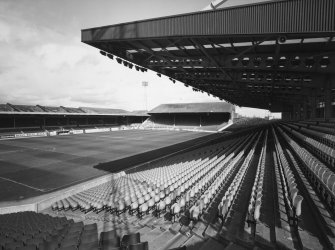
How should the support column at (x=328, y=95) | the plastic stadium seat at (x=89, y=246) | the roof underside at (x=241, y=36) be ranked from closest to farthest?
the plastic stadium seat at (x=89, y=246) → the roof underside at (x=241, y=36) → the support column at (x=328, y=95)

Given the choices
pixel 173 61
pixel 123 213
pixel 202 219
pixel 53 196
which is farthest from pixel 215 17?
pixel 53 196

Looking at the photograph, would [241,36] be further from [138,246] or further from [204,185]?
[138,246]

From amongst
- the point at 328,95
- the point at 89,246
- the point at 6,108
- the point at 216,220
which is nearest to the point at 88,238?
the point at 89,246

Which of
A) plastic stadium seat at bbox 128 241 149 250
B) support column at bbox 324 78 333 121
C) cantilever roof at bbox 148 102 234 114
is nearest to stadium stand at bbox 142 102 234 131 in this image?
cantilever roof at bbox 148 102 234 114

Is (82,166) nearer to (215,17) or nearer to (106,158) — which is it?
(106,158)

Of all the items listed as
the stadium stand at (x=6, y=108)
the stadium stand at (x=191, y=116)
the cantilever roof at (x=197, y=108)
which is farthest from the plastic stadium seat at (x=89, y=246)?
the cantilever roof at (x=197, y=108)

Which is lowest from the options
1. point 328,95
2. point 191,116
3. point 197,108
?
point 191,116

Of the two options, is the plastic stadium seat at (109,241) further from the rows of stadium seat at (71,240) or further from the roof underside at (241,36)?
the roof underside at (241,36)

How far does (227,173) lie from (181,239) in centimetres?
525

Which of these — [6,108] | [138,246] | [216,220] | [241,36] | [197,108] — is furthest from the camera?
[197,108]

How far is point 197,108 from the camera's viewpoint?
64.4m

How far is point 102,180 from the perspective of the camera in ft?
45.6

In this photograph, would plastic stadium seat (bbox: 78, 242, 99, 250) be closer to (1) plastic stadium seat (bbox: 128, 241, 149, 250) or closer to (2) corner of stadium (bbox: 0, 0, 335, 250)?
(2) corner of stadium (bbox: 0, 0, 335, 250)

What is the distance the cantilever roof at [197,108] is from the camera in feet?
195
